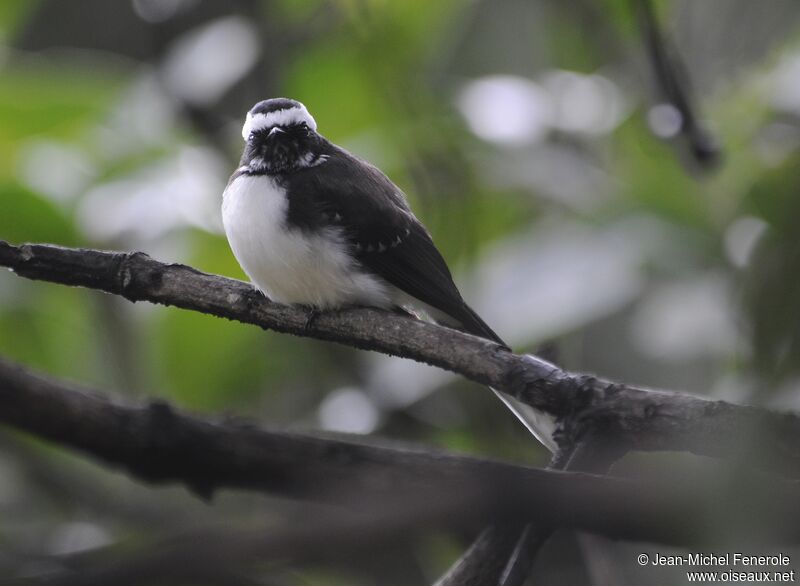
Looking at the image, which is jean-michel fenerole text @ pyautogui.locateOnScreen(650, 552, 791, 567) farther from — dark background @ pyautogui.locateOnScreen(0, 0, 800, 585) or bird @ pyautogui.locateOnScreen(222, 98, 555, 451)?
dark background @ pyautogui.locateOnScreen(0, 0, 800, 585)

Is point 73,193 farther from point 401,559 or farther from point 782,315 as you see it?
point 782,315

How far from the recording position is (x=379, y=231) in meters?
3.20

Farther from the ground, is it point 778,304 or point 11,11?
point 11,11

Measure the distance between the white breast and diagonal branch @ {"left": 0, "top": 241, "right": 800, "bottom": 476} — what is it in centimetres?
9

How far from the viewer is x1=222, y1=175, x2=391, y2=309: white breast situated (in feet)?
9.73

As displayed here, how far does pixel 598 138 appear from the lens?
177 inches


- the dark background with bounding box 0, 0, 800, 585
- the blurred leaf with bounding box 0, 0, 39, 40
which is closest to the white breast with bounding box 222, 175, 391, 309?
the dark background with bounding box 0, 0, 800, 585

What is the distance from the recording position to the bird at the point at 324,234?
299cm

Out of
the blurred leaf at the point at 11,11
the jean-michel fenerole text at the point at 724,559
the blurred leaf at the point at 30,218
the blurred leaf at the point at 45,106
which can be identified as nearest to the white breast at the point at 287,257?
the blurred leaf at the point at 30,218

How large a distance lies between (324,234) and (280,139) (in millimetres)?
401

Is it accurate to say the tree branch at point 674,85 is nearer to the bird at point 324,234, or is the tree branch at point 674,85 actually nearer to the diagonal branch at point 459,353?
the bird at point 324,234

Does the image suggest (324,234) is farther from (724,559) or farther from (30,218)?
(724,559)

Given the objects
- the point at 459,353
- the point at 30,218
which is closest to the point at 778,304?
the point at 459,353

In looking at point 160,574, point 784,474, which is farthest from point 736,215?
point 160,574
